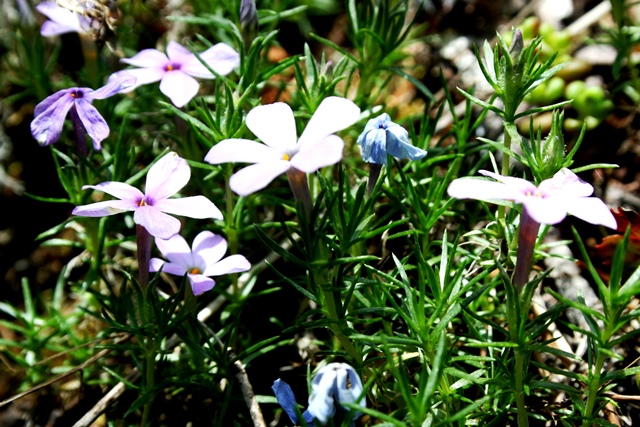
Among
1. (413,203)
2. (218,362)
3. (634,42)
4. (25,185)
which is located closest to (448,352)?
(413,203)

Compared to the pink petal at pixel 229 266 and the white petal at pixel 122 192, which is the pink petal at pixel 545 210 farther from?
the white petal at pixel 122 192

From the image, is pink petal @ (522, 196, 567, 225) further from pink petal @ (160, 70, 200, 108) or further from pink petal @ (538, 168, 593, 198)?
pink petal @ (160, 70, 200, 108)

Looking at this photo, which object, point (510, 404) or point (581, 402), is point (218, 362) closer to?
point (510, 404)

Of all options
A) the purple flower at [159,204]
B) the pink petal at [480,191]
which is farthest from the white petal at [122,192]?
the pink petal at [480,191]

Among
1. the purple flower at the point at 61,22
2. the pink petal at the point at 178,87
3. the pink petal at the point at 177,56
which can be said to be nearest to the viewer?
the pink petal at the point at 178,87

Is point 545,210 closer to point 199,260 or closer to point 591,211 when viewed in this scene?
point 591,211

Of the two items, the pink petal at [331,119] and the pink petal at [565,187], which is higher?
the pink petal at [331,119]

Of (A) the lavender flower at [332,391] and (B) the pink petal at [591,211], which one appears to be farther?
(A) the lavender flower at [332,391]
